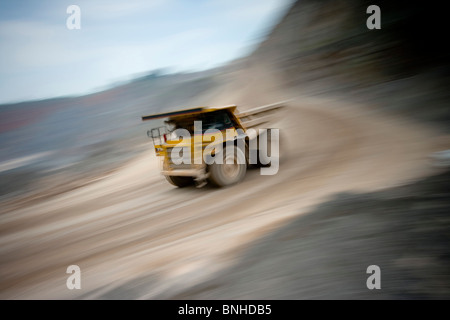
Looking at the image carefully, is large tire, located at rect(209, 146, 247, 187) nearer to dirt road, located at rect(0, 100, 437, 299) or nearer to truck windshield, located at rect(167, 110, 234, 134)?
dirt road, located at rect(0, 100, 437, 299)

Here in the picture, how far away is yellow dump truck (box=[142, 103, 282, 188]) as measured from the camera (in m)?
6.61

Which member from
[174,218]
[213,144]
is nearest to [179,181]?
[213,144]

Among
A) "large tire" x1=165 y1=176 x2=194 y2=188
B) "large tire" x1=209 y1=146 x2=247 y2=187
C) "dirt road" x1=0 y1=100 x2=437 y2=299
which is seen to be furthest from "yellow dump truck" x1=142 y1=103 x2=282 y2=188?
"large tire" x1=165 y1=176 x2=194 y2=188

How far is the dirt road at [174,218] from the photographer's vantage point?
3.93 m

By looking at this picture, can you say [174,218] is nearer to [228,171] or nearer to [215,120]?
[228,171]

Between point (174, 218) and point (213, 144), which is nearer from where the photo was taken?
point (174, 218)

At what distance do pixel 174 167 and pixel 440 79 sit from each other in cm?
1010

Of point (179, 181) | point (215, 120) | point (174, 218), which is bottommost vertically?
point (174, 218)

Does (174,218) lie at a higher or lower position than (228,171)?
lower

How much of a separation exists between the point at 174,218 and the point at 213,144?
1795mm

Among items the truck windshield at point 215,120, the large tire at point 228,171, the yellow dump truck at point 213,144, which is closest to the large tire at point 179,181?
the yellow dump truck at point 213,144

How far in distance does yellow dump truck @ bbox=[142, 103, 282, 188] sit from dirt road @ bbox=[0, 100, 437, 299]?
1.29 feet

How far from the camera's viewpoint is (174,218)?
18.7 ft

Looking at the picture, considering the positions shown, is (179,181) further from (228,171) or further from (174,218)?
(174,218)
